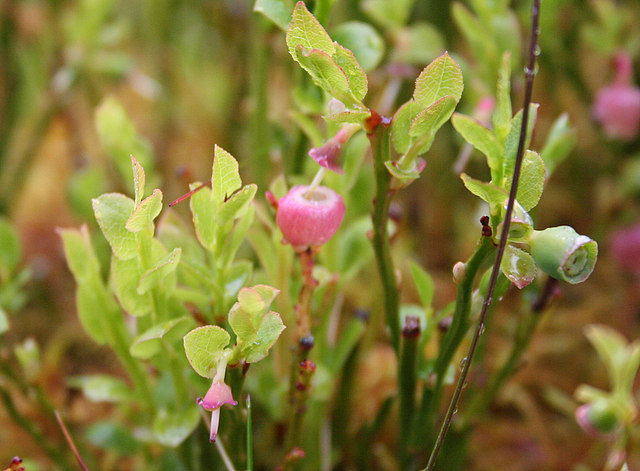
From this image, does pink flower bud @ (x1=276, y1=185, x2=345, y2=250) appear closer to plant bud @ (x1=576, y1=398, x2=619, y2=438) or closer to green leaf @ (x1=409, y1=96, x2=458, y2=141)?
green leaf @ (x1=409, y1=96, x2=458, y2=141)

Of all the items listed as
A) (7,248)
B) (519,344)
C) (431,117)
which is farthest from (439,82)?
(7,248)

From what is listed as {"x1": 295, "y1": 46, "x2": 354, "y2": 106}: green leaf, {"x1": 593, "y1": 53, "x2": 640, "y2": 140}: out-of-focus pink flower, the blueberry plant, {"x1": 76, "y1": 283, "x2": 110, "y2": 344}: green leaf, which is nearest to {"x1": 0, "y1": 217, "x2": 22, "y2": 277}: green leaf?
the blueberry plant

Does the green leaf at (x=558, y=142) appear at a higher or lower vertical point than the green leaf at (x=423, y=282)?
higher

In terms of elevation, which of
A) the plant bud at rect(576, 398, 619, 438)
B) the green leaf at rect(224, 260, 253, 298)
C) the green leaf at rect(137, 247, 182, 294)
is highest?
the green leaf at rect(137, 247, 182, 294)

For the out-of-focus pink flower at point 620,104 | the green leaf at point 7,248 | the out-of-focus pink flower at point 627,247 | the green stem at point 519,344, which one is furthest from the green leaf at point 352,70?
the out-of-focus pink flower at point 627,247

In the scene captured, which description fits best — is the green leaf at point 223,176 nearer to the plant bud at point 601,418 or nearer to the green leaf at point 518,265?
the green leaf at point 518,265

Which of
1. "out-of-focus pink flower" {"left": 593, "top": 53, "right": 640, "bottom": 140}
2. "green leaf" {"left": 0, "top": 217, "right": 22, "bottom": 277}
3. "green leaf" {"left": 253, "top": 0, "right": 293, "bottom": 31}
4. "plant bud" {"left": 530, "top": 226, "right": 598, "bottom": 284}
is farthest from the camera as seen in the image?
"out-of-focus pink flower" {"left": 593, "top": 53, "right": 640, "bottom": 140}
